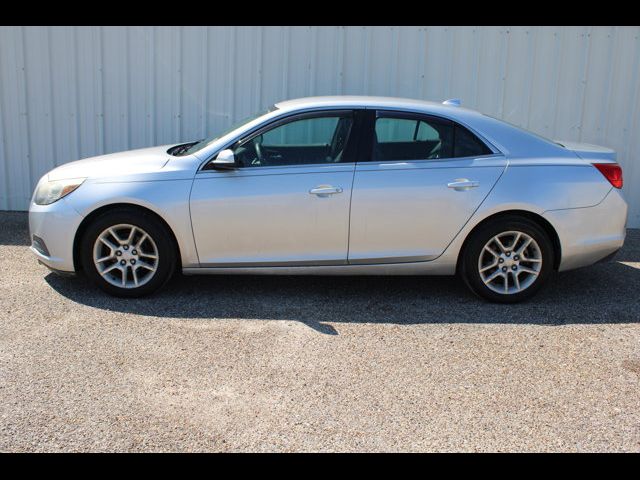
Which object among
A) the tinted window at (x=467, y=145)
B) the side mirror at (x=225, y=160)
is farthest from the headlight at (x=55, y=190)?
the tinted window at (x=467, y=145)

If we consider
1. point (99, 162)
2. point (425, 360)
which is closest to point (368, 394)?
point (425, 360)

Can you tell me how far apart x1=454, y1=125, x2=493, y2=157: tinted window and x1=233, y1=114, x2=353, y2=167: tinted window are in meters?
0.86

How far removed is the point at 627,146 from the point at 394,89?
282cm

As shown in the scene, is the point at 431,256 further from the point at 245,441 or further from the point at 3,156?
the point at 3,156

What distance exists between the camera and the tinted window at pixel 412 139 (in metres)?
5.51

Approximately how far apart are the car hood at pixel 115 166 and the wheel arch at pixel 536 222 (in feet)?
8.05

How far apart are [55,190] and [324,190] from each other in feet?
7.02

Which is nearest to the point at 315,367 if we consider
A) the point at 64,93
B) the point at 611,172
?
the point at 611,172

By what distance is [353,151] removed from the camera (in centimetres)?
549

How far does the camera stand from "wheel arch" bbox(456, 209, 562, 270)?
18.0 ft

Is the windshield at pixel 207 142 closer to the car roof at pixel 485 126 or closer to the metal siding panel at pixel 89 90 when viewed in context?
the car roof at pixel 485 126

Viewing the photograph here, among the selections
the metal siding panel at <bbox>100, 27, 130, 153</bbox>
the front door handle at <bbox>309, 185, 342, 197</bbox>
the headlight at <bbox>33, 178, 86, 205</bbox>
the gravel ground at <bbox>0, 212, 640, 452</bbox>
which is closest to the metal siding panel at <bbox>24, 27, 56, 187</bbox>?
the metal siding panel at <bbox>100, 27, 130, 153</bbox>

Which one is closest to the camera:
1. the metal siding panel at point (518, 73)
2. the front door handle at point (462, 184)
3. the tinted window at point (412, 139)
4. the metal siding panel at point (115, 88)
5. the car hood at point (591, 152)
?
the front door handle at point (462, 184)

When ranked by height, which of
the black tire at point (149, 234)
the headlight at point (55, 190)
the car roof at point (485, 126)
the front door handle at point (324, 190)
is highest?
the car roof at point (485, 126)
